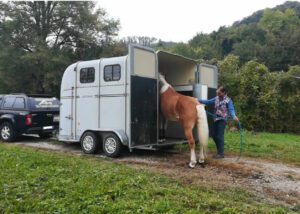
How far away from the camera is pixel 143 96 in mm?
8164

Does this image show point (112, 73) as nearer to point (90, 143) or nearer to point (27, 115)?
point (90, 143)

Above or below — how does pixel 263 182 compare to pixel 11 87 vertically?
below

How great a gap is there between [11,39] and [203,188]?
2552cm

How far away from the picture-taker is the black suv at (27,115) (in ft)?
36.8

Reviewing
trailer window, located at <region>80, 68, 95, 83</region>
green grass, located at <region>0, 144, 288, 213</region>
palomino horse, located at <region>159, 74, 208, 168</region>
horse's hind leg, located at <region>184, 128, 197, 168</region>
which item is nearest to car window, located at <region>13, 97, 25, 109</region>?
trailer window, located at <region>80, 68, 95, 83</region>

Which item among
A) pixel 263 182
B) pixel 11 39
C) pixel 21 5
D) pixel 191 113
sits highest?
pixel 21 5

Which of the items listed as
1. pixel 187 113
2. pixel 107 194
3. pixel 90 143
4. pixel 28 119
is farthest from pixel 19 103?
pixel 107 194

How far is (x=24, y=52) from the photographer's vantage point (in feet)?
88.6

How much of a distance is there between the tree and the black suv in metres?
13.9

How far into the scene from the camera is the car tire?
11.4m

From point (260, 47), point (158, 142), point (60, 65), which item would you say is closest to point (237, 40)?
point (260, 47)

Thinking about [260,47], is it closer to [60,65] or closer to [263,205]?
[60,65]

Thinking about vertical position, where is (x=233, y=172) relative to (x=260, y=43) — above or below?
below

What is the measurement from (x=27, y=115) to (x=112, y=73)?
429 centimetres
